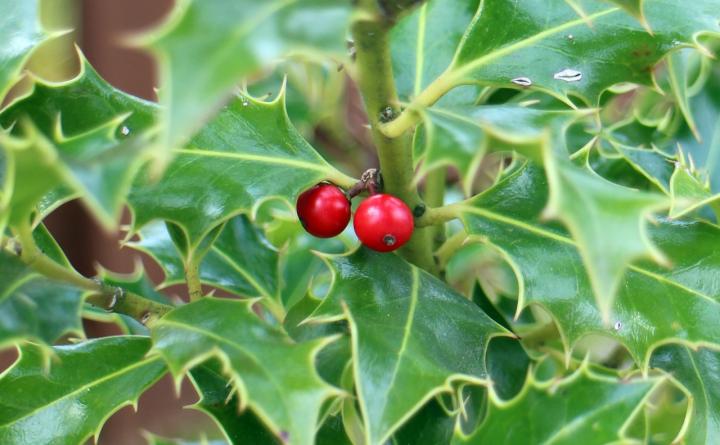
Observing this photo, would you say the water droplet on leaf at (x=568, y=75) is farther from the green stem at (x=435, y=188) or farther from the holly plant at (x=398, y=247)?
the green stem at (x=435, y=188)

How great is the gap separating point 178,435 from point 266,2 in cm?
177

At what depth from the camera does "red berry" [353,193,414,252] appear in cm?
60

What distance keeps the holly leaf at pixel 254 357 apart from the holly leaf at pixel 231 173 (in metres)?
0.07

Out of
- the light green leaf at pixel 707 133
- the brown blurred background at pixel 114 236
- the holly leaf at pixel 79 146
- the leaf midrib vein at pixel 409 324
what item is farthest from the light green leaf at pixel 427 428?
the brown blurred background at pixel 114 236

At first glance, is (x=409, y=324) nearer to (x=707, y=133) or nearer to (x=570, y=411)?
(x=570, y=411)

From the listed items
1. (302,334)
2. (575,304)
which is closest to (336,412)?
(302,334)

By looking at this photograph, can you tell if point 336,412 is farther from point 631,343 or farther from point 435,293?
point 631,343

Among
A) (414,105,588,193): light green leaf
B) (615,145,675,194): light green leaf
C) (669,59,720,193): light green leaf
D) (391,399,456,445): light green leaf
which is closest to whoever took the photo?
(414,105,588,193): light green leaf

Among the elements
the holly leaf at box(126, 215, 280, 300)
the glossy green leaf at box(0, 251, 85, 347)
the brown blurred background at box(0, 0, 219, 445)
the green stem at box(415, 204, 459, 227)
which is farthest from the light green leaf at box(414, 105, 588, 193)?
the brown blurred background at box(0, 0, 219, 445)

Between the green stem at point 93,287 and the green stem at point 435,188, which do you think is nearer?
the green stem at point 93,287

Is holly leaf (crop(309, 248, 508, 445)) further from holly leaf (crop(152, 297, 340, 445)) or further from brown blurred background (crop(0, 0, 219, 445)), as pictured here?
brown blurred background (crop(0, 0, 219, 445))

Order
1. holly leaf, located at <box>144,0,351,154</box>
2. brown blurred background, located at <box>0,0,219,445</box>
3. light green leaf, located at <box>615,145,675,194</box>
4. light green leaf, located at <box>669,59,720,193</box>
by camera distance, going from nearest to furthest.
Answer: holly leaf, located at <box>144,0,351,154</box>, light green leaf, located at <box>615,145,675,194</box>, light green leaf, located at <box>669,59,720,193</box>, brown blurred background, located at <box>0,0,219,445</box>

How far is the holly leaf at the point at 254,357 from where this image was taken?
0.51 metres

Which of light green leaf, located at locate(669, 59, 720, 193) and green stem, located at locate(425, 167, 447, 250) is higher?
green stem, located at locate(425, 167, 447, 250)
